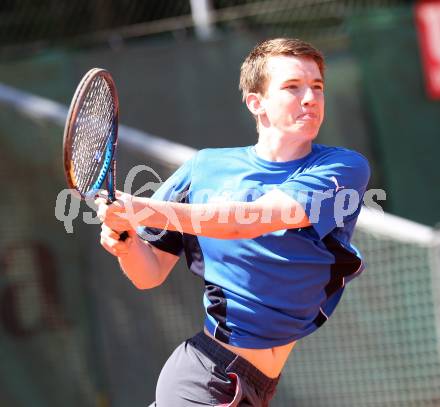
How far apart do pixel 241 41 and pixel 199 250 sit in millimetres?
3715

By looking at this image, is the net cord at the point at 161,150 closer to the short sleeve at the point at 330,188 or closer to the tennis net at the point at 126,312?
the tennis net at the point at 126,312

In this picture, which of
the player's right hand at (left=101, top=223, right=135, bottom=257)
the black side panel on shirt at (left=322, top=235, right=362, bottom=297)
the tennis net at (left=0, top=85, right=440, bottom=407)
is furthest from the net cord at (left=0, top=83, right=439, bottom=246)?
the player's right hand at (left=101, top=223, right=135, bottom=257)

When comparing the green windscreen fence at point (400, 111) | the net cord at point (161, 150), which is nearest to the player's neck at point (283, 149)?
the net cord at point (161, 150)

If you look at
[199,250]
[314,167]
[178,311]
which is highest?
[314,167]

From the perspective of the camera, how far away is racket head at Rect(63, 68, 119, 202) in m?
2.87

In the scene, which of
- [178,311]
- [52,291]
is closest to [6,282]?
[52,291]

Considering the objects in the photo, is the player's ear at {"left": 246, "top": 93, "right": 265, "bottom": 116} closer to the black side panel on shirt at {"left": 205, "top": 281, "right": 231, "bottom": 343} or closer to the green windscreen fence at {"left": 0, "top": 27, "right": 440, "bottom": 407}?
the black side panel on shirt at {"left": 205, "top": 281, "right": 231, "bottom": 343}

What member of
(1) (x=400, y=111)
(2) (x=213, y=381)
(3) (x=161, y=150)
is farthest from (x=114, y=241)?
(1) (x=400, y=111)

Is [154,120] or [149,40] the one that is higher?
[149,40]

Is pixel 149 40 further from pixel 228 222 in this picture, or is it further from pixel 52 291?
pixel 228 222

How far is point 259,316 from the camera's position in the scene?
3215 millimetres

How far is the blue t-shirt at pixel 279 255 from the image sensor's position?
315cm

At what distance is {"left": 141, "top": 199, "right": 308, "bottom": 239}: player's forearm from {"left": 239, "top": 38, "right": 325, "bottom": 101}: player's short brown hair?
1.76 feet

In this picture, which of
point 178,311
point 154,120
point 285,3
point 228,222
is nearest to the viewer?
point 228,222
